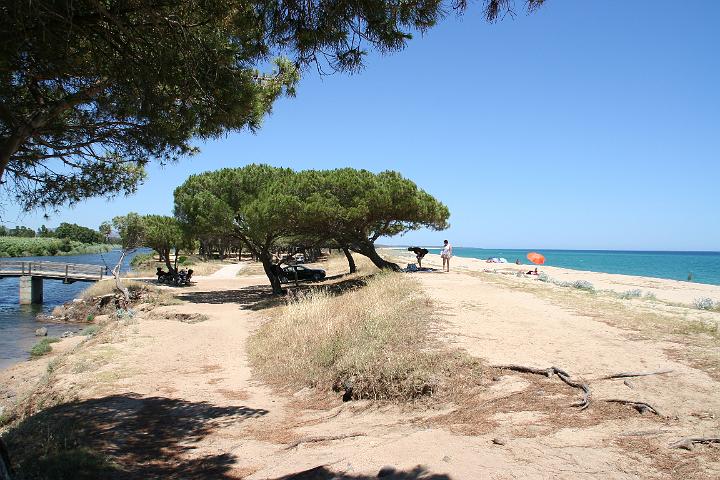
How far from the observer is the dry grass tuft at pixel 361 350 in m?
6.69

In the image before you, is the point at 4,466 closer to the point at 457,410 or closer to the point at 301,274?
the point at 457,410

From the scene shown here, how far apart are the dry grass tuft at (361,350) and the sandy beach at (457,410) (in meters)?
0.32

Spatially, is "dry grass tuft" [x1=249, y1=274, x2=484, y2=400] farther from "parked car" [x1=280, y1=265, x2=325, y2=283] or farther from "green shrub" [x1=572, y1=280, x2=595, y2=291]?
"parked car" [x1=280, y1=265, x2=325, y2=283]

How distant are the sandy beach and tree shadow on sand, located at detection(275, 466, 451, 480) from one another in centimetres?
2

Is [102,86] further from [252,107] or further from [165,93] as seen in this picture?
[252,107]

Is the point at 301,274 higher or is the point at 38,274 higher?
the point at 38,274

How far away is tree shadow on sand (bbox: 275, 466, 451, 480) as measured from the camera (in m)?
3.73

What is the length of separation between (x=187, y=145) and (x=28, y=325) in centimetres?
2179

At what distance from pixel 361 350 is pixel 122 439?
11.8 feet

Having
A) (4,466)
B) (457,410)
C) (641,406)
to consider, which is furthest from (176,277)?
(641,406)

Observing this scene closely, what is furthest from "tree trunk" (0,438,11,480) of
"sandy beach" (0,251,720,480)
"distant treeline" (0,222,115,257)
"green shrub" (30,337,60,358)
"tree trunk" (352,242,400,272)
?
"distant treeline" (0,222,115,257)

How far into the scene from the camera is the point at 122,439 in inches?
243

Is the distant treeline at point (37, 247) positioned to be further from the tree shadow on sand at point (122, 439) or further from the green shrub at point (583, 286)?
the tree shadow on sand at point (122, 439)

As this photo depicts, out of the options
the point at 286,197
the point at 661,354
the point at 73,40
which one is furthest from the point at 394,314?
the point at 286,197
